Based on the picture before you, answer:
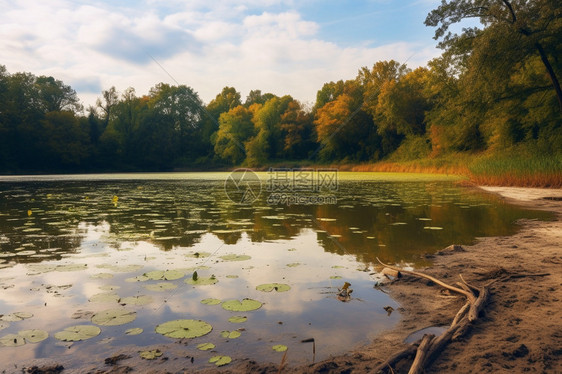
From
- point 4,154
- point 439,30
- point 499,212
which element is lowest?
point 499,212

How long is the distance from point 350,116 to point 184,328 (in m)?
66.1

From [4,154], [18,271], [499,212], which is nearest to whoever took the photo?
[18,271]

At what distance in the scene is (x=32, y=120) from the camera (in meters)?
64.2

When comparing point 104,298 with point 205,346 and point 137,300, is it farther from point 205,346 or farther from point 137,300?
point 205,346

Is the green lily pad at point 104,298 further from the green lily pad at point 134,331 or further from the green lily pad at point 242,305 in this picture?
the green lily pad at point 242,305

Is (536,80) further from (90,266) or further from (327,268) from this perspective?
(90,266)

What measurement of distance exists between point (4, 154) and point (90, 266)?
6592cm

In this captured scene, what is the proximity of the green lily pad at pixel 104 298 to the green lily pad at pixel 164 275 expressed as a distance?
0.66 m

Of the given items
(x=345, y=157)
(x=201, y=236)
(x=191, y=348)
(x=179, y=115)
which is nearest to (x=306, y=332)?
(x=191, y=348)

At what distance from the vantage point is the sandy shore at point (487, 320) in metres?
2.55

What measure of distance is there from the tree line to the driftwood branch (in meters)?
22.6

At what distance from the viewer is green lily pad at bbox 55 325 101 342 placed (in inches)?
118

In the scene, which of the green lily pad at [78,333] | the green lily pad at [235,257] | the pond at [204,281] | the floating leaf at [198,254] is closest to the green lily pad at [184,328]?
the pond at [204,281]

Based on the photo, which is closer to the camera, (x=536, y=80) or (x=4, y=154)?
(x=536, y=80)
